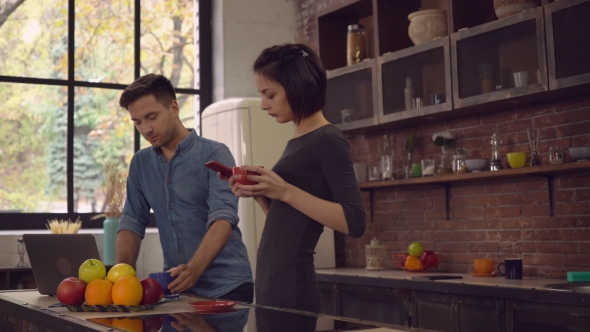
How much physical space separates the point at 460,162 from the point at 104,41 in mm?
2781

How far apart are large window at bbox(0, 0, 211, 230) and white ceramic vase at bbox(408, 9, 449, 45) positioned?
2.14 m

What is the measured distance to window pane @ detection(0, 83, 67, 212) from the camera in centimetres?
501

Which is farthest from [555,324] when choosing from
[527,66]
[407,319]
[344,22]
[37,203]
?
[37,203]

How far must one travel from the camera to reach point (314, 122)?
1966mm

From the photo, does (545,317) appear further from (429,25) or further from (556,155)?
(429,25)

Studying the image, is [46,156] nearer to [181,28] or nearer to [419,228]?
[181,28]

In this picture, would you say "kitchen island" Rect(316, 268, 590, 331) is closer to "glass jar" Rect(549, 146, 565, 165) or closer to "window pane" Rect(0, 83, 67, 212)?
"glass jar" Rect(549, 146, 565, 165)

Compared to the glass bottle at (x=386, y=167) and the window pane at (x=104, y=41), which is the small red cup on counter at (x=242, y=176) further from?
the window pane at (x=104, y=41)

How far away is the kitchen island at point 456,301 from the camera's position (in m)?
3.07

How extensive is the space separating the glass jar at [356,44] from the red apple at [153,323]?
11.0ft

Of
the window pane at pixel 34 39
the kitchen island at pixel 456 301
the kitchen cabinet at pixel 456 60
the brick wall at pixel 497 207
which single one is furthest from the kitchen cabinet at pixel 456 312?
the window pane at pixel 34 39

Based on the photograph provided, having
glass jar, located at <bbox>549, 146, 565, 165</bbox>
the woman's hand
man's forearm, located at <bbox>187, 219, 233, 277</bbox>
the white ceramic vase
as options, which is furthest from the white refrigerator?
the woman's hand

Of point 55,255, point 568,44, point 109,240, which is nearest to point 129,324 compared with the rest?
point 55,255

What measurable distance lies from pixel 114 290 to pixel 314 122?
69 centimetres
